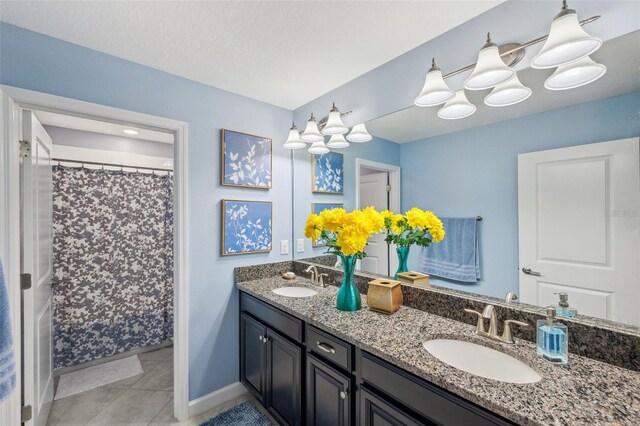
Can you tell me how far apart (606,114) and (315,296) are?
159cm

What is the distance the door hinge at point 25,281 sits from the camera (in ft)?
4.85

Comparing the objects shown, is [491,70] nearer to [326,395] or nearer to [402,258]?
[402,258]

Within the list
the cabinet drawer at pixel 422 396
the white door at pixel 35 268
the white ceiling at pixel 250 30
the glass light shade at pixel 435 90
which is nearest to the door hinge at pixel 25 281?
the white door at pixel 35 268

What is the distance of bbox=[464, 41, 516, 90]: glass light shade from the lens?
116 cm

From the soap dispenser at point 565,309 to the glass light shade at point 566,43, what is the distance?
87cm

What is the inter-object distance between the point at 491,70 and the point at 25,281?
250 cm

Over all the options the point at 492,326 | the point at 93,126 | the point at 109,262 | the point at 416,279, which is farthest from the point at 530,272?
the point at 93,126

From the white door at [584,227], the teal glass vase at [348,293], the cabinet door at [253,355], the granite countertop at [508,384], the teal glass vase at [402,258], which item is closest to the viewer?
the granite countertop at [508,384]

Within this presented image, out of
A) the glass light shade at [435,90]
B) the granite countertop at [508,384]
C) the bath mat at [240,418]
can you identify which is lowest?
the bath mat at [240,418]

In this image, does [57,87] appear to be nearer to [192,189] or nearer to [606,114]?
[192,189]

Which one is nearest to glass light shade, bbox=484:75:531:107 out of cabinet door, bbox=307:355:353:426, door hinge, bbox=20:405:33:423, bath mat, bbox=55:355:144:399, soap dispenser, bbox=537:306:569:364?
soap dispenser, bbox=537:306:569:364

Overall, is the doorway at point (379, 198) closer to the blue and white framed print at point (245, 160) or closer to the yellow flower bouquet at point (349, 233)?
the yellow flower bouquet at point (349, 233)

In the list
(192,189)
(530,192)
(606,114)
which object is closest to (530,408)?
(530,192)

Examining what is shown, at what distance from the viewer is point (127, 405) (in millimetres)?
2035
